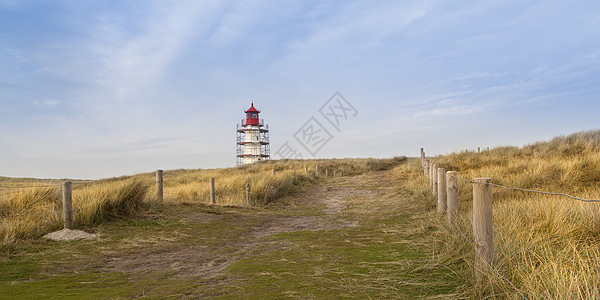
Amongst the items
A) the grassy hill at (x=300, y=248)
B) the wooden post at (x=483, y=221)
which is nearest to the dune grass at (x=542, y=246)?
the grassy hill at (x=300, y=248)

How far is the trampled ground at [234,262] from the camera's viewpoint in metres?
3.87

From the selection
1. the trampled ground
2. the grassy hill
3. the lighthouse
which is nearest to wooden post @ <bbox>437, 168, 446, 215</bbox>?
the grassy hill

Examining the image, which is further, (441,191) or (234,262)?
(441,191)

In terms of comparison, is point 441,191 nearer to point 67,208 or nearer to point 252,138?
point 67,208

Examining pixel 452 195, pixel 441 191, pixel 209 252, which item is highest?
pixel 452 195

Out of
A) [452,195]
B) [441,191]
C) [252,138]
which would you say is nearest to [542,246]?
[452,195]

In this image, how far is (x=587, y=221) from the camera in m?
4.61

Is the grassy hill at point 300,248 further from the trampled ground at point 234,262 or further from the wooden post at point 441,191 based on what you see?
the wooden post at point 441,191

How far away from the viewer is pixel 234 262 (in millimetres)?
5211

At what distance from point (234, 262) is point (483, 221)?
10.6 ft

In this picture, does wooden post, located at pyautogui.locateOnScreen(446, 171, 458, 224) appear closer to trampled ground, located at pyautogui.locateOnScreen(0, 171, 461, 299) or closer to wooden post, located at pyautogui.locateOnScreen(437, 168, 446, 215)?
trampled ground, located at pyautogui.locateOnScreen(0, 171, 461, 299)

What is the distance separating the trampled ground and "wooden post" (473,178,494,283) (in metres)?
0.40

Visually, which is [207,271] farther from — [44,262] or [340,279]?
[44,262]

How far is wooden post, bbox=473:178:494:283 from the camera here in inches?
132
